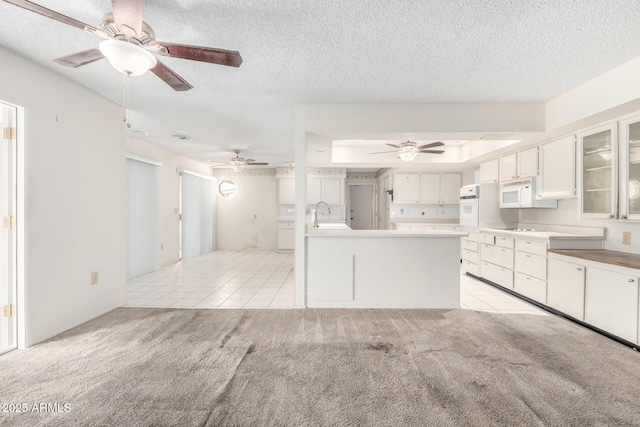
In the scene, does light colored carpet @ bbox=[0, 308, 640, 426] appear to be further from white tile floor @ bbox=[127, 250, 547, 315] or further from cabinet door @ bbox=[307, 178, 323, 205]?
cabinet door @ bbox=[307, 178, 323, 205]

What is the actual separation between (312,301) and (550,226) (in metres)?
3.72

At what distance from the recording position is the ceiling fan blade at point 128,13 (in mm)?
1432

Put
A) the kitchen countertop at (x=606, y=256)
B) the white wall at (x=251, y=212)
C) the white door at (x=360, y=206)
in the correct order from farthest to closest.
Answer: the white door at (x=360, y=206) < the white wall at (x=251, y=212) < the kitchen countertop at (x=606, y=256)

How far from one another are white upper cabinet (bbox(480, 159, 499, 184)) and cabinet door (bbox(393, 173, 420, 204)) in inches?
65.2

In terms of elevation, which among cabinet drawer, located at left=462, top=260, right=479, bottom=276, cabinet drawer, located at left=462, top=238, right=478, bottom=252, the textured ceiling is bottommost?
cabinet drawer, located at left=462, top=260, right=479, bottom=276

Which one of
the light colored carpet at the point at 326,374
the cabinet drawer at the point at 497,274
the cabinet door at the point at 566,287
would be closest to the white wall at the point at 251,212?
the light colored carpet at the point at 326,374

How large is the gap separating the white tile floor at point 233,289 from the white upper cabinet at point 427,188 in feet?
7.11

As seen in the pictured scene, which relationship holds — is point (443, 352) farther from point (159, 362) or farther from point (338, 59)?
point (338, 59)

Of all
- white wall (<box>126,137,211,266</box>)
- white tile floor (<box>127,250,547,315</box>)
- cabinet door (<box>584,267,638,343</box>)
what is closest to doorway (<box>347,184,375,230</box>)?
white tile floor (<box>127,250,547,315</box>)

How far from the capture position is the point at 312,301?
3281 mm

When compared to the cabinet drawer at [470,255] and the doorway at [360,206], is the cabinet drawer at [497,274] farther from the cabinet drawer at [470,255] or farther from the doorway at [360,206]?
the doorway at [360,206]

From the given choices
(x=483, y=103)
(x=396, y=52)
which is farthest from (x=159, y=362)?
(x=483, y=103)

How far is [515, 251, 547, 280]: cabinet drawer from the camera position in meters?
3.35

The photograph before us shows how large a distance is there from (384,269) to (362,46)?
2.35 metres
